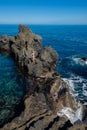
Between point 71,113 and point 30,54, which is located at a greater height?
point 71,113

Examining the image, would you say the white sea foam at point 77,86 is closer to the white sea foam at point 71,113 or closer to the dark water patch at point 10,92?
the white sea foam at point 71,113

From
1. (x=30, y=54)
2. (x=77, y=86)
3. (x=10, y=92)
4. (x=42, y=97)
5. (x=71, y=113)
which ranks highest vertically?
(x=42, y=97)

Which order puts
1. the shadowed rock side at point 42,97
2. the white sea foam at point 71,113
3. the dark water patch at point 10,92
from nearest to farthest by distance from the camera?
the shadowed rock side at point 42,97 < the dark water patch at point 10,92 < the white sea foam at point 71,113

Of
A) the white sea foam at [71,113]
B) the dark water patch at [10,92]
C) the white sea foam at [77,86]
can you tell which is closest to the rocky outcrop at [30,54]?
the dark water patch at [10,92]

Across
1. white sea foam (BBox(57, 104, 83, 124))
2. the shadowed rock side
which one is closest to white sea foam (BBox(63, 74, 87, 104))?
the shadowed rock side

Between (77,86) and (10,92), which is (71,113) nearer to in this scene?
(10,92)

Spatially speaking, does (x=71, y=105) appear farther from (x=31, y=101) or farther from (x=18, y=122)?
(x=18, y=122)

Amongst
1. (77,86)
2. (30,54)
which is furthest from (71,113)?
(30,54)

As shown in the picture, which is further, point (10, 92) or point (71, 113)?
point (10, 92)
